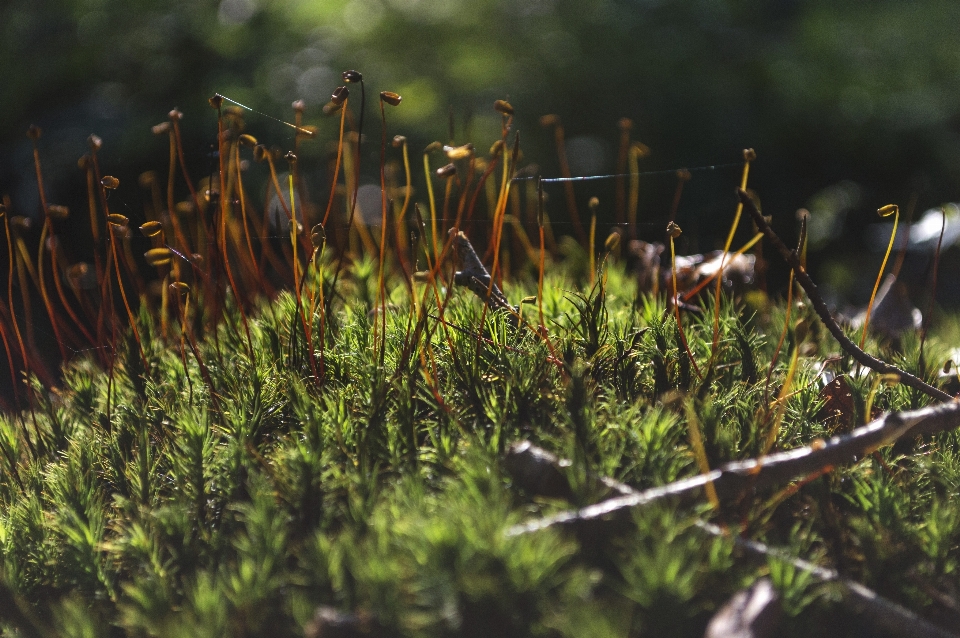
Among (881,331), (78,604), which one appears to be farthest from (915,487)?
(78,604)

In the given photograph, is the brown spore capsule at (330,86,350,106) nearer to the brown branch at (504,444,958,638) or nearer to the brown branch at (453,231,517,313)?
the brown branch at (453,231,517,313)

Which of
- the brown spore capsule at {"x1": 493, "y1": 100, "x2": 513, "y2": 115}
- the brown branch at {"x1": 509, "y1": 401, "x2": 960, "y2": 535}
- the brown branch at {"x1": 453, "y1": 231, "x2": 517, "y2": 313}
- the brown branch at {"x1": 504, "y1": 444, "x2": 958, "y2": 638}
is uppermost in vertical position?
the brown spore capsule at {"x1": 493, "y1": 100, "x2": 513, "y2": 115}

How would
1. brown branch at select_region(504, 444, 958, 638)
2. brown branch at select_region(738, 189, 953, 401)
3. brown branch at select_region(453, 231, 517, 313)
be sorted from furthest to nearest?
brown branch at select_region(453, 231, 517, 313) < brown branch at select_region(738, 189, 953, 401) < brown branch at select_region(504, 444, 958, 638)

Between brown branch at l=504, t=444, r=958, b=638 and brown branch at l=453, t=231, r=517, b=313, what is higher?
brown branch at l=453, t=231, r=517, b=313

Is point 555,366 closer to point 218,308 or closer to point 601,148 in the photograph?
point 218,308

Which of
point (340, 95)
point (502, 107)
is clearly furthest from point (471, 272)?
point (340, 95)

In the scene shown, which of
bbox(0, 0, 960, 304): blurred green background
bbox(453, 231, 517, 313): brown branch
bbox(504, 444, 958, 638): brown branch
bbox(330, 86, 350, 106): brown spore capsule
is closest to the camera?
bbox(504, 444, 958, 638): brown branch

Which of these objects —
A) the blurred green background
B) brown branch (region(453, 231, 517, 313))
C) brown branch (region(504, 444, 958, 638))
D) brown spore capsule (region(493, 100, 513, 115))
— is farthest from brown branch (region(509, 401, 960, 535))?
the blurred green background
